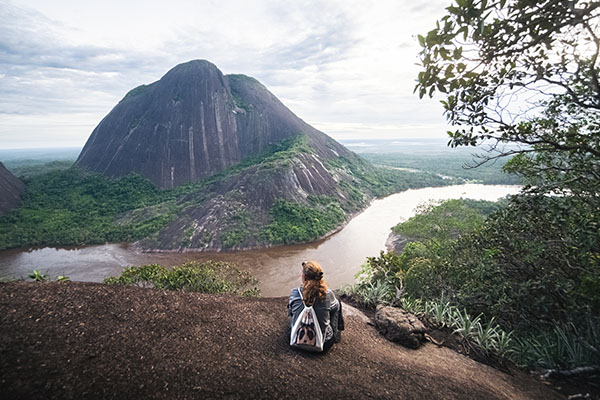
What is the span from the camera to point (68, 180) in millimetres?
42188

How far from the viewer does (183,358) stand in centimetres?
340

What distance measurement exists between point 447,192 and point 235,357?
188 ft

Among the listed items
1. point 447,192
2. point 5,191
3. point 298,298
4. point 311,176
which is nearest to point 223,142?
point 311,176

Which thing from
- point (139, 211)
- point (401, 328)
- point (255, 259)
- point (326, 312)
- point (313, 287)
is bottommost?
point (255, 259)

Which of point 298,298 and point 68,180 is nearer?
point 298,298

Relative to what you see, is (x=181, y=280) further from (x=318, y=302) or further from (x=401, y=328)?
(x=401, y=328)

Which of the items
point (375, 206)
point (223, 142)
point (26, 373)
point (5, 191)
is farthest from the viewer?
point (223, 142)

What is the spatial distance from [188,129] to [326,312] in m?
52.8

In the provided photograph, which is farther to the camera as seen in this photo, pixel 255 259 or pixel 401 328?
pixel 255 259

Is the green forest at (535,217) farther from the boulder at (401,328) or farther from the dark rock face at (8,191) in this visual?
the dark rock face at (8,191)

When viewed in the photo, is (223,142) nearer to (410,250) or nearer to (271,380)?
(410,250)

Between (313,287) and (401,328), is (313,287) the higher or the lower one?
the higher one

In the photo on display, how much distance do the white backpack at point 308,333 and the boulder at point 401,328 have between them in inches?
81.5

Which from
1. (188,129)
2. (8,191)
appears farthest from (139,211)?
(188,129)
